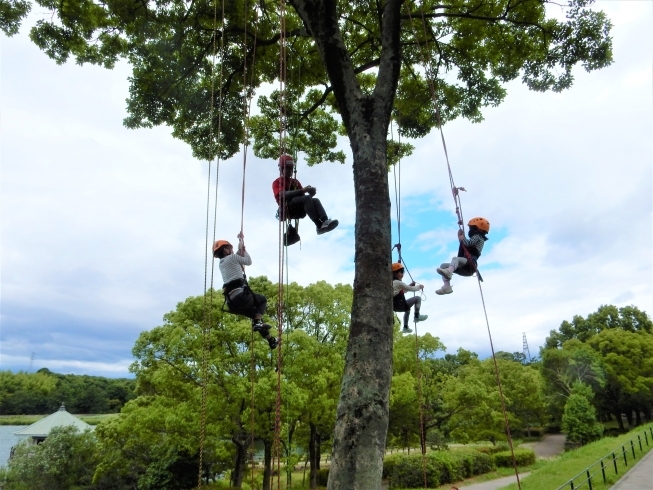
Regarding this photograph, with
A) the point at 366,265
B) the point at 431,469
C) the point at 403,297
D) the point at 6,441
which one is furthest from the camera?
the point at 6,441

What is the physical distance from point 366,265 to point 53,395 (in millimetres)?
50922

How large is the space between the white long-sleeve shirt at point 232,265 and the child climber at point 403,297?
2.41m

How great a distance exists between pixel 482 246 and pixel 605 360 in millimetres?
34904

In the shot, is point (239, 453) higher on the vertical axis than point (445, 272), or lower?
lower

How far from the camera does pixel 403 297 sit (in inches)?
269

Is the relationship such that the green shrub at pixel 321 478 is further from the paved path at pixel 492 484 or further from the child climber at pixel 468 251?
the child climber at pixel 468 251

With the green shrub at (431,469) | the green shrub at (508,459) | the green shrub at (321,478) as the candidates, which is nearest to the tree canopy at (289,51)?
the green shrub at (431,469)

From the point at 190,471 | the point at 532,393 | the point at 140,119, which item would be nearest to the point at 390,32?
the point at 140,119

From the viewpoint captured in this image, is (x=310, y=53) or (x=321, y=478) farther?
(x=321, y=478)

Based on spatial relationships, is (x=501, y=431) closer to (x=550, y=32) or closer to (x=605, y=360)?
(x=605, y=360)

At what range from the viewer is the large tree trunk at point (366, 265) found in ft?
10.2

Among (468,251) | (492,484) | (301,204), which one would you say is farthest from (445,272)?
(492,484)

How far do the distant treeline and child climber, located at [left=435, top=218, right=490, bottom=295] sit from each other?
144 feet

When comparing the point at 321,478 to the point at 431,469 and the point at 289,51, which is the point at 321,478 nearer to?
the point at 431,469
